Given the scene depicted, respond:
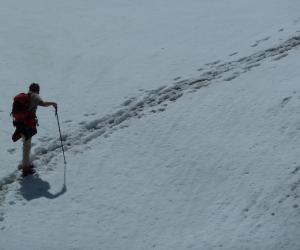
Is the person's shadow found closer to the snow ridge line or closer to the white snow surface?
the white snow surface

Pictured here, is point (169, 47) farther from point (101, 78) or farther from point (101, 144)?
point (101, 144)

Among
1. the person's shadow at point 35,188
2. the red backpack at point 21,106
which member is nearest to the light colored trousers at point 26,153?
the person's shadow at point 35,188

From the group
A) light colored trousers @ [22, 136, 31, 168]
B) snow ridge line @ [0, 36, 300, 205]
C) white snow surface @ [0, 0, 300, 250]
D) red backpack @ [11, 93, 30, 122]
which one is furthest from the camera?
snow ridge line @ [0, 36, 300, 205]

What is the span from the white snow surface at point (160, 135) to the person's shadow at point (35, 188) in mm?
38

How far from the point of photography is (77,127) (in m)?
16.9

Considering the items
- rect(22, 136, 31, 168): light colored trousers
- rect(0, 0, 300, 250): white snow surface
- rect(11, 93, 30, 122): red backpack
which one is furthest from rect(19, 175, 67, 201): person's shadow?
rect(11, 93, 30, 122): red backpack

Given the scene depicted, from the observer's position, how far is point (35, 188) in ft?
46.5

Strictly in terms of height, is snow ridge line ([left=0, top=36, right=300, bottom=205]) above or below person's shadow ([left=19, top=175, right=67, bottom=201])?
above

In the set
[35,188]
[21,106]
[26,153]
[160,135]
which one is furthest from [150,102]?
[21,106]

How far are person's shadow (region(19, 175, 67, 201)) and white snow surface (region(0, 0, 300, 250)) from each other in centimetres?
4

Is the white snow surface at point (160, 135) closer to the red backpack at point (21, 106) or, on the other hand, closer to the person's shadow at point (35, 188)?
the person's shadow at point (35, 188)

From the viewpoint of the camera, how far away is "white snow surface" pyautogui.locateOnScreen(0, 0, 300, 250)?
42.2 ft

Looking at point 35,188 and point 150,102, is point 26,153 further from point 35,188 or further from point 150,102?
point 150,102

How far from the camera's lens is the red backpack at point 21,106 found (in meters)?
13.4
